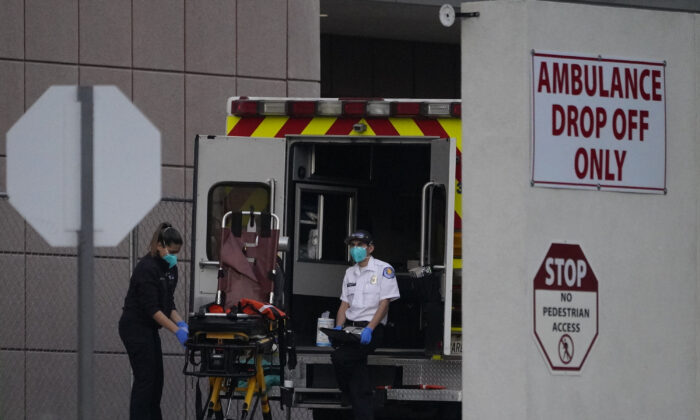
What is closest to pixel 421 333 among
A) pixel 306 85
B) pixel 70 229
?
pixel 306 85

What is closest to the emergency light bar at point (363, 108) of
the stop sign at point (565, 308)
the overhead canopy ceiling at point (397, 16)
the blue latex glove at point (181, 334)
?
the blue latex glove at point (181, 334)

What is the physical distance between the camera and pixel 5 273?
14.1 meters

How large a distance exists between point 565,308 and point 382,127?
15.1 ft

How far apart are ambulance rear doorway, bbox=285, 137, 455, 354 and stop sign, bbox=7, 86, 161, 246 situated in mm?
4457

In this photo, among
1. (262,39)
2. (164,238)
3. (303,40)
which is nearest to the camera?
(164,238)

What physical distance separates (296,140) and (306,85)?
477 centimetres

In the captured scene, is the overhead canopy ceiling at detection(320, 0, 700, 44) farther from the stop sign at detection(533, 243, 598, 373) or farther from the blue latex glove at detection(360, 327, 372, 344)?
the stop sign at detection(533, 243, 598, 373)

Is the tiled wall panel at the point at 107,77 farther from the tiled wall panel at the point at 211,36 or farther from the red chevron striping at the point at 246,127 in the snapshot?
the red chevron striping at the point at 246,127

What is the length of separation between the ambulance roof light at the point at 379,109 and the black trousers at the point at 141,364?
102 inches

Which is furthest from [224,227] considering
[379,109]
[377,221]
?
[377,221]

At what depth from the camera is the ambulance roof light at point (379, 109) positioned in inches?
431

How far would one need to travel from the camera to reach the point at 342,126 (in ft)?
36.0

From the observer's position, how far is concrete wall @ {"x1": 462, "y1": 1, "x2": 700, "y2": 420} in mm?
6531

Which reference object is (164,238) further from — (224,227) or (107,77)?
(107,77)
